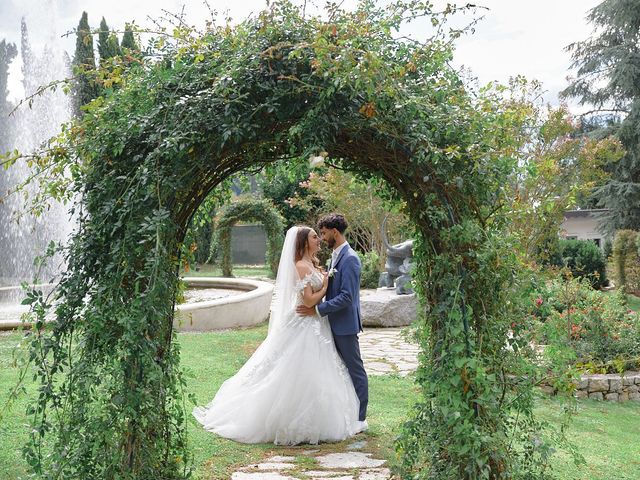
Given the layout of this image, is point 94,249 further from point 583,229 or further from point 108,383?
point 583,229

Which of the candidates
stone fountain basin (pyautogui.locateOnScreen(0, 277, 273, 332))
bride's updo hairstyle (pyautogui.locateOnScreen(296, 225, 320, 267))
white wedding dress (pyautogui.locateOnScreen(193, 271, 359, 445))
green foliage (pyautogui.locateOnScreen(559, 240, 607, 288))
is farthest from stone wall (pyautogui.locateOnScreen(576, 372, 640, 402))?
green foliage (pyautogui.locateOnScreen(559, 240, 607, 288))

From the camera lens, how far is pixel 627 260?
17891mm

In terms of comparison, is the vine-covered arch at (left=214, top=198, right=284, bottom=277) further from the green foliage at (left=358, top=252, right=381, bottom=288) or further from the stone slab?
the stone slab

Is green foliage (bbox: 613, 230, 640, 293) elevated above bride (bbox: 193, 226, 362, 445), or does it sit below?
above

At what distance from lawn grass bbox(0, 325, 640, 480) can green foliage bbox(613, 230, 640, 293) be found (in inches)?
432

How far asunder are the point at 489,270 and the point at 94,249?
6.25 ft

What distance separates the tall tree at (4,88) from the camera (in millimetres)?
25469

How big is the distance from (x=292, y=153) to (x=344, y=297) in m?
2.15

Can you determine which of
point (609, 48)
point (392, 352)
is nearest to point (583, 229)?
point (609, 48)

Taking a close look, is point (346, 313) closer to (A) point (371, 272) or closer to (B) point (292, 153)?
(B) point (292, 153)

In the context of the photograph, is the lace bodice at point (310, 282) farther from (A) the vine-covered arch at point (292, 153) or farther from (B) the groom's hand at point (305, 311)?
(A) the vine-covered arch at point (292, 153)

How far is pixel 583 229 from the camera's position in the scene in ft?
107

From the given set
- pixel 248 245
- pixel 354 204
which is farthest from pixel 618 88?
pixel 248 245

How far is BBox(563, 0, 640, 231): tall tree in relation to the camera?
77.9 ft
